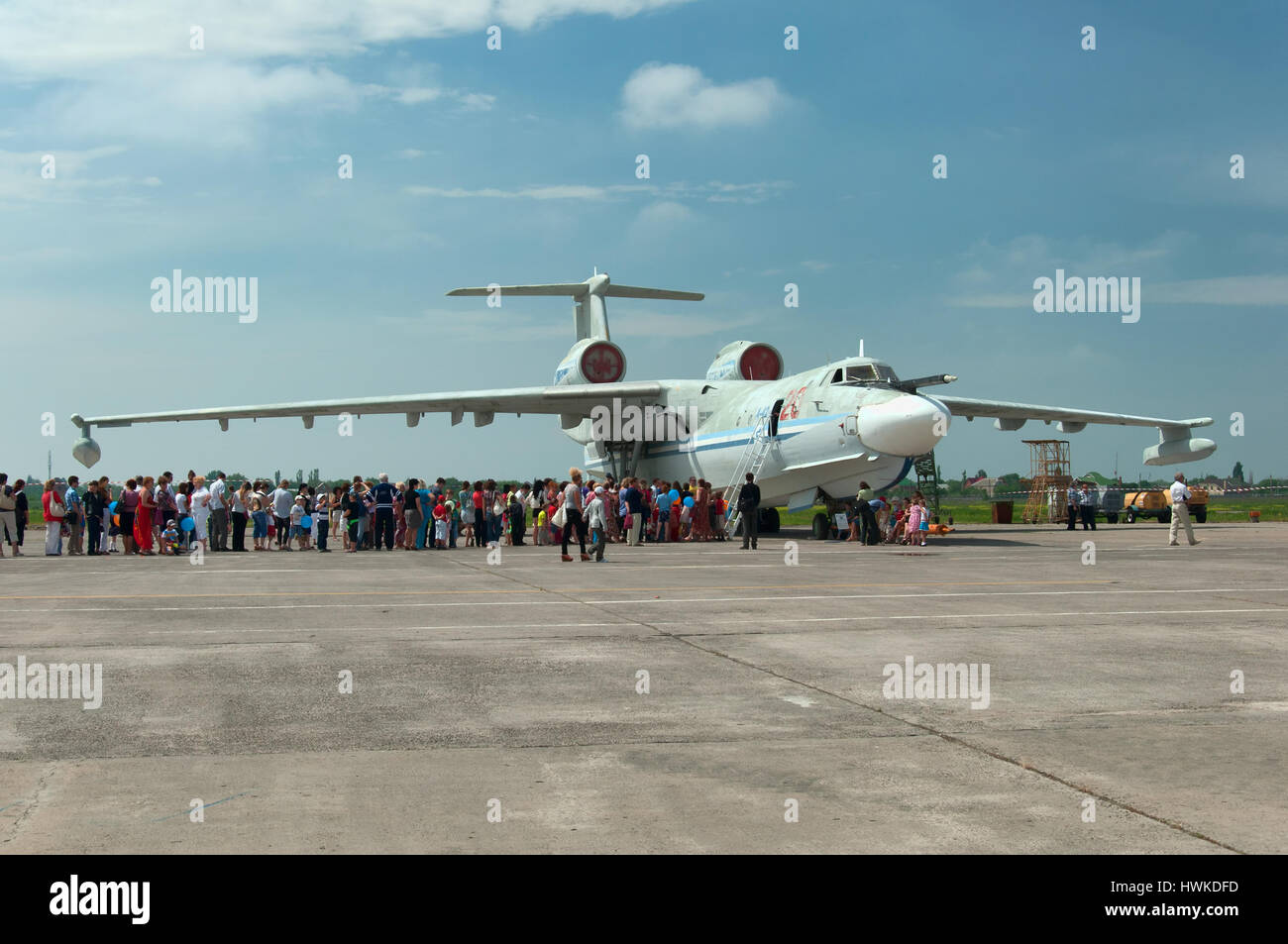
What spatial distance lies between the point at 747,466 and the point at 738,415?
185 centimetres

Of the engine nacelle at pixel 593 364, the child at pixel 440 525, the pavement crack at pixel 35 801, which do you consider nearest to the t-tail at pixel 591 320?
the engine nacelle at pixel 593 364

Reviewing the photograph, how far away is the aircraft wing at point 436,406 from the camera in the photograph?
31.8m

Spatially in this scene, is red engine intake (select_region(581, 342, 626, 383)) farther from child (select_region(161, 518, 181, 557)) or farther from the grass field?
child (select_region(161, 518, 181, 557))

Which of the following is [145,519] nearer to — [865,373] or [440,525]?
[440,525]

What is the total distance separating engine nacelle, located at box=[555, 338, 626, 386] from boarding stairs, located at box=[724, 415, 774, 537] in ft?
23.5

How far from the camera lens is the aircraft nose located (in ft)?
75.5

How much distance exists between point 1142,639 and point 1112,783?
5.16 metres

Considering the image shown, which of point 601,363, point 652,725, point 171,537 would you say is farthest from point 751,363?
point 652,725

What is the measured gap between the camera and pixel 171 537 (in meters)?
25.1

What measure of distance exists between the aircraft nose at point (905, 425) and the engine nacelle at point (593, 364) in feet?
43.0

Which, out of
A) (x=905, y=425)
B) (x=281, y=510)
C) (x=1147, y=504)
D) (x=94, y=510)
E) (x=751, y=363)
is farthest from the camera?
(x=1147, y=504)

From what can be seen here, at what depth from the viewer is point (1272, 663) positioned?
28.9 ft

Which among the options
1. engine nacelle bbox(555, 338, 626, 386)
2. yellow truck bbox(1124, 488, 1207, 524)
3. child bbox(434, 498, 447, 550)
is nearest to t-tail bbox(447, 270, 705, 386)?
engine nacelle bbox(555, 338, 626, 386)
